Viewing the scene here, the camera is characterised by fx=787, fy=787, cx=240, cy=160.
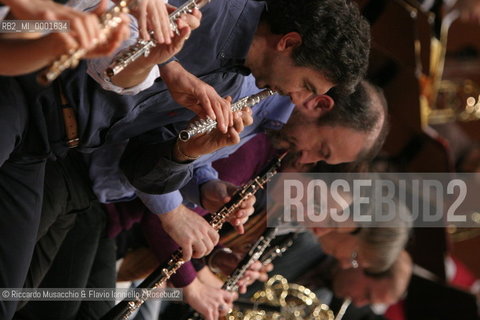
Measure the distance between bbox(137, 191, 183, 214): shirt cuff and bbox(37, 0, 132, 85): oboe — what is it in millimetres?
642

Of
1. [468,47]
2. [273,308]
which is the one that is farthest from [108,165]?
[468,47]

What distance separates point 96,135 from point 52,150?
0.28 feet

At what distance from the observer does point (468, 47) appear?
343 cm

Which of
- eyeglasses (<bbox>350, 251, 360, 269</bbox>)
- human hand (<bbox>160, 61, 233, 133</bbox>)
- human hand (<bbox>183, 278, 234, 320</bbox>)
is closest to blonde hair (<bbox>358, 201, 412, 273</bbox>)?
eyeglasses (<bbox>350, 251, 360, 269</bbox>)

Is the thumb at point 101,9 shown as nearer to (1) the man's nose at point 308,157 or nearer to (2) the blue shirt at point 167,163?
(2) the blue shirt at point 167,163

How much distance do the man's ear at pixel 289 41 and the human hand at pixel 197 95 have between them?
258 millimetres

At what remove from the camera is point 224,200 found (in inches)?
70.4

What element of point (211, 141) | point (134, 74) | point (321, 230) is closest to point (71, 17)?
point (134, 74)

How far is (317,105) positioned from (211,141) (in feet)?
1.76

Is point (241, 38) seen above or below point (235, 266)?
above

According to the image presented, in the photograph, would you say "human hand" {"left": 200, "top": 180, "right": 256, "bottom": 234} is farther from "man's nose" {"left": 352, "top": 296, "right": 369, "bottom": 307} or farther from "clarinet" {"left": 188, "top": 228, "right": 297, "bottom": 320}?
"man's nose" {"left": 352, "top": 296, "right": 369, "bottom": 307}

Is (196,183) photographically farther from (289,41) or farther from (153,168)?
(289,41)

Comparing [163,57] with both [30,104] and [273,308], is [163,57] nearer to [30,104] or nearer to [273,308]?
[30,104]

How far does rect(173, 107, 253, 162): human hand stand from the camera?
1417mm
